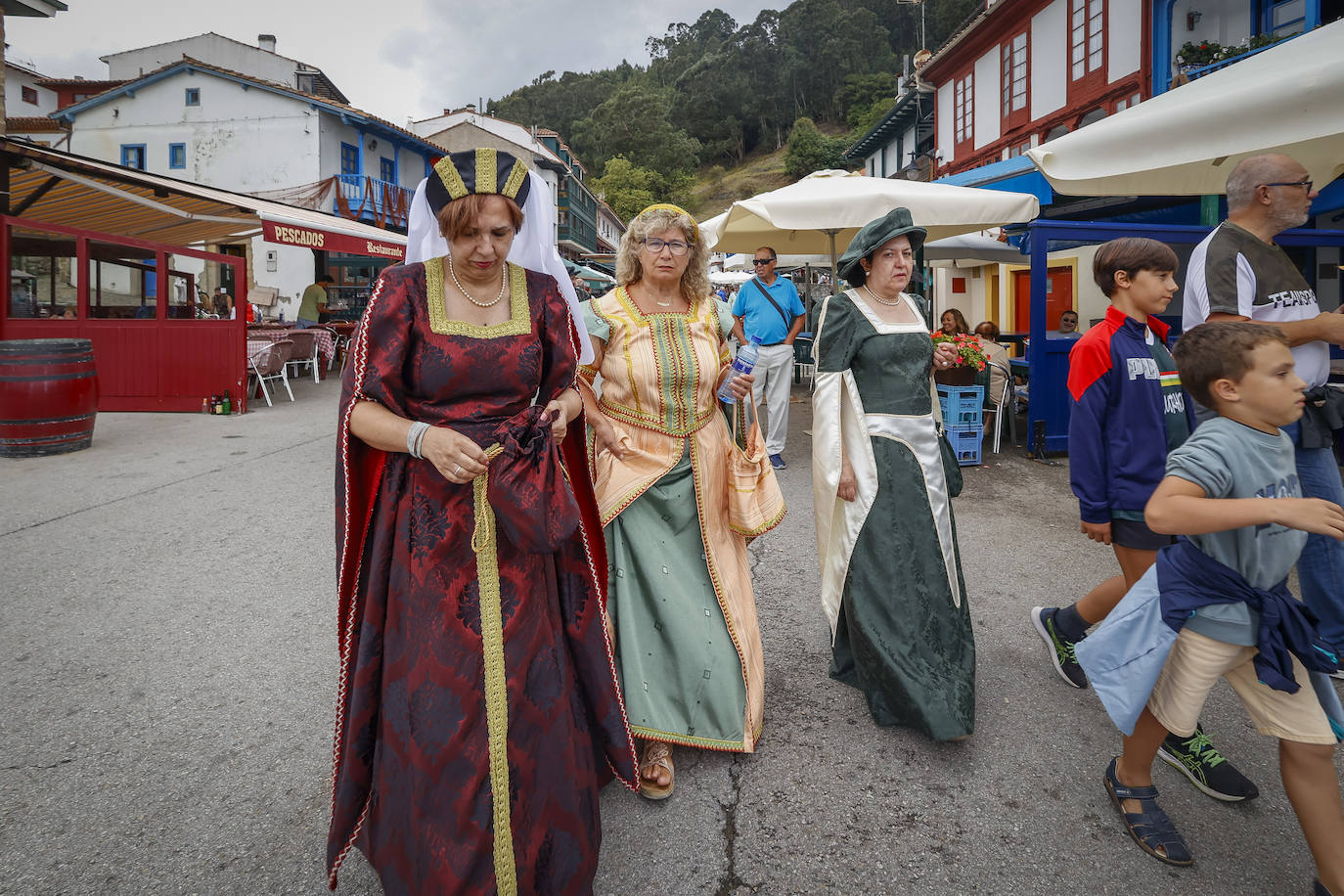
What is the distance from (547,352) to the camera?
2.10m

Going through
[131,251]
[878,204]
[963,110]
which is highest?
[963,110]

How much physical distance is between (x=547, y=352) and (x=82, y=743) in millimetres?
2218

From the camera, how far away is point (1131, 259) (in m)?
2.62

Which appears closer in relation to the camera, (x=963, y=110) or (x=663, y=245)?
(x=663, y=245)

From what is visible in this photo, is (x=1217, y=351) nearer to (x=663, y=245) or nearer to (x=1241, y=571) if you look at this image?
(x=1241, y=571)

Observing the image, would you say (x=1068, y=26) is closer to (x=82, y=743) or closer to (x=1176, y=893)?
(x=1176, y=893)

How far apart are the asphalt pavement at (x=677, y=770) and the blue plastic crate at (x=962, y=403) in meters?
2.63

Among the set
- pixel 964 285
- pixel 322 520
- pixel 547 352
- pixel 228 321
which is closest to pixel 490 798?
pixel 547 352

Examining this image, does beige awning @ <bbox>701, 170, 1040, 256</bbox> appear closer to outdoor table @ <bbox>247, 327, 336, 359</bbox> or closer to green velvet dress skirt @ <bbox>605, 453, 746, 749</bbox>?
green velvet dress skirt @ <bbox>605, 453, 746, 749</bbox>

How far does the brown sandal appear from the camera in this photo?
2.37 metres

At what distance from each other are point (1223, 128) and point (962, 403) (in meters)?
3.72

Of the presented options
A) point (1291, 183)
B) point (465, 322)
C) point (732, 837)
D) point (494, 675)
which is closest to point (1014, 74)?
point (1291, 183)

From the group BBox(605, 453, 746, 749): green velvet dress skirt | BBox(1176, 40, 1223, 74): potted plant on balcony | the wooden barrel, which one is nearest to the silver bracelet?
BBox(605, 453, 746, 749): green velvet dress skirt

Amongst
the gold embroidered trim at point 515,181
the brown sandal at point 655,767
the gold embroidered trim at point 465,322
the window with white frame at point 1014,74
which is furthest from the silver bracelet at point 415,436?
the window with white frame at point 1014,74
